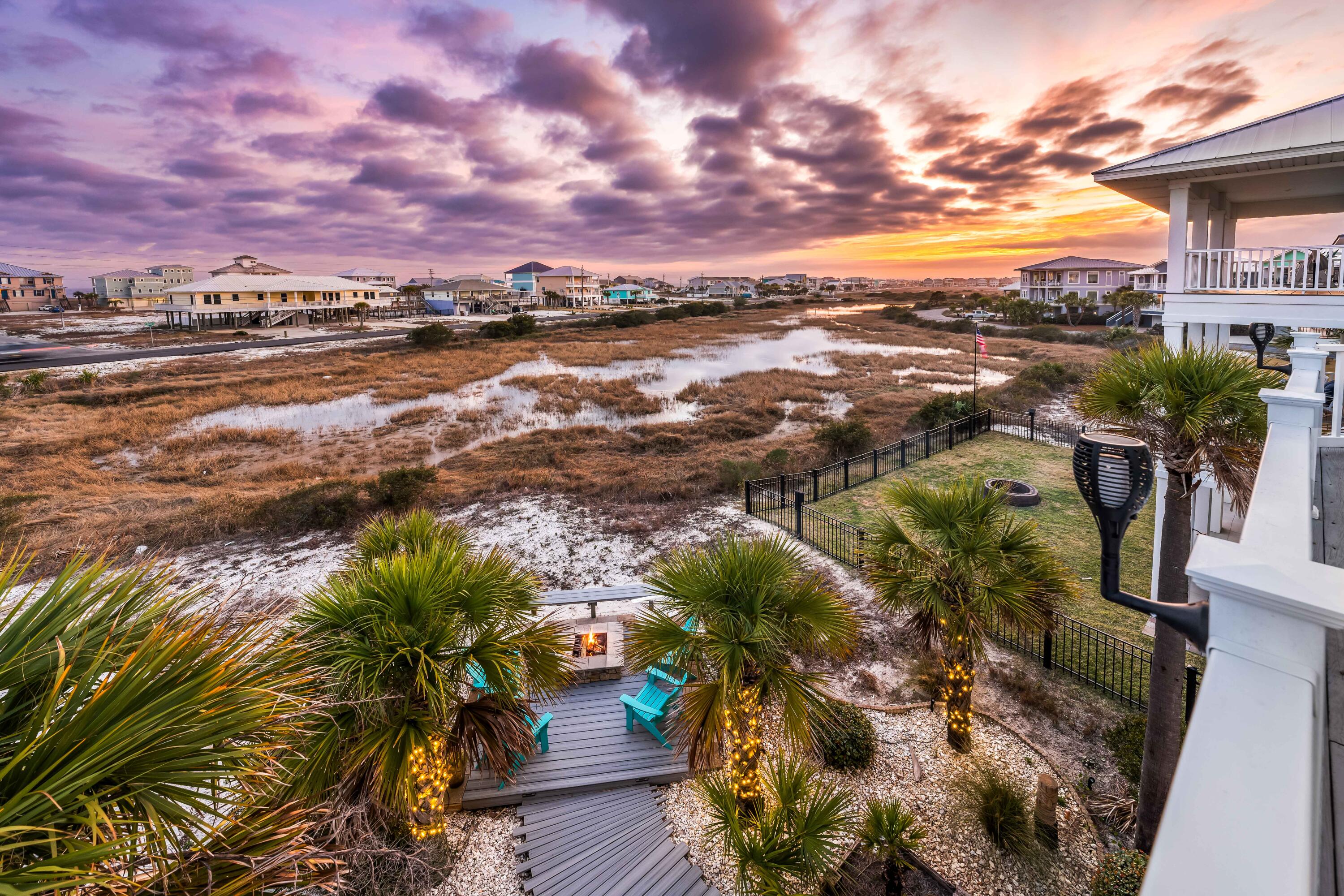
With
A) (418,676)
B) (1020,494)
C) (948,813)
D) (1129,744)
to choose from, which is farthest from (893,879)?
(1020,494)

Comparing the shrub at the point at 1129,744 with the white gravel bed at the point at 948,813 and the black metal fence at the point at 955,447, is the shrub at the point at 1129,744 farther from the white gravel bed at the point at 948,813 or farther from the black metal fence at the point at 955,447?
the white gravel bed at the point at 948,813

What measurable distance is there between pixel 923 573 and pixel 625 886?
4.64m

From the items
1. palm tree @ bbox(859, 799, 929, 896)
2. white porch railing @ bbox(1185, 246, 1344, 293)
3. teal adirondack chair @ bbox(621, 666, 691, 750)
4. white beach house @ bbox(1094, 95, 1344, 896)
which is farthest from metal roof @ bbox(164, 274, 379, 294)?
white beach house @ bbox(1094, 95, 1344, 896)

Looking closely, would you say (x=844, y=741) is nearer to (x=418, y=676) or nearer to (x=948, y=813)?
(x=948, y=813)

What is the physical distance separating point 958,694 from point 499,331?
62574 millimetres

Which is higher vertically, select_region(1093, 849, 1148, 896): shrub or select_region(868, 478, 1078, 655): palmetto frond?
select_region(868, 478, 1078, 655): palmetto frond

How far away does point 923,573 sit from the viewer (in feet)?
23.2

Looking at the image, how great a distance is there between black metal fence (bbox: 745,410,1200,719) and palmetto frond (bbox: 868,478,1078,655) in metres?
0.33

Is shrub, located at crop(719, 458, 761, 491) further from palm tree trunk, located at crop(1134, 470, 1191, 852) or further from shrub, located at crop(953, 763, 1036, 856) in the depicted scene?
palm tree trunk, located at crop(1134, 470, 1191, 852)

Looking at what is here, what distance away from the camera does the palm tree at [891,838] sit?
561 cm

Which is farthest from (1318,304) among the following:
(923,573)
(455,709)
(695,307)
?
(695,307)

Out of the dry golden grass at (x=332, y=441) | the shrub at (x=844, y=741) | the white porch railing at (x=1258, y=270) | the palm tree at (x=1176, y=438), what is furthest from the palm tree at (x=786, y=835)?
the white porch railing at (x=1258, y=270)

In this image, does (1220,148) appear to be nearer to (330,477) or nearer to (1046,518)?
(1046,518)

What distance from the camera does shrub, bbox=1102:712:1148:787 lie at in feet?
23.9
